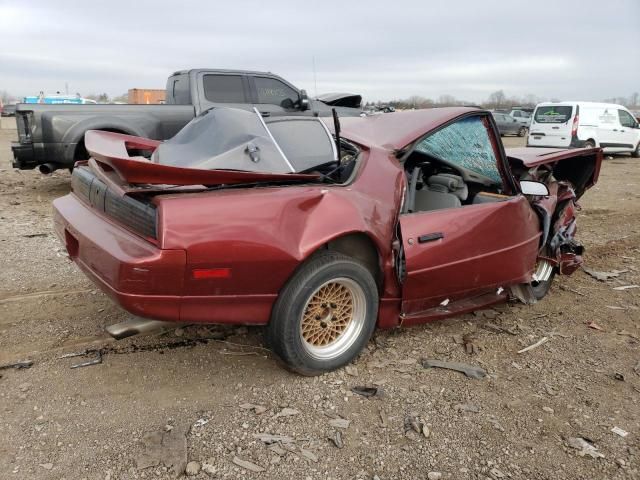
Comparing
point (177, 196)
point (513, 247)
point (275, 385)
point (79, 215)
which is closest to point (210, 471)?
point (275, 385)

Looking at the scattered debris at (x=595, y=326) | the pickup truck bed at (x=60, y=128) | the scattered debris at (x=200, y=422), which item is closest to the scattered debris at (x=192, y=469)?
the scattered debris at (x=200, y=422)

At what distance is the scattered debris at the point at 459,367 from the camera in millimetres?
3116

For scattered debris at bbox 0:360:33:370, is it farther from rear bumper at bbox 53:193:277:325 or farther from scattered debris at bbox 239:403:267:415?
scattered debris at bbox 239:403:267:415

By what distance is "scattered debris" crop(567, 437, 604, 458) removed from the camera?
2.44m

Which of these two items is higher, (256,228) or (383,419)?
(256,228)

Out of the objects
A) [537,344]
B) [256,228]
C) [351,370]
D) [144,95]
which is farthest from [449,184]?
[144,95]

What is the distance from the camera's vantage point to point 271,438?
8.16 feet

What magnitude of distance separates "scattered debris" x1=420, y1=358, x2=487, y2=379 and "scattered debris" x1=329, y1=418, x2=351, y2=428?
77 centimetres

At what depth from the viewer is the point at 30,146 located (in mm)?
7270

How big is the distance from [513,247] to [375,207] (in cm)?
126

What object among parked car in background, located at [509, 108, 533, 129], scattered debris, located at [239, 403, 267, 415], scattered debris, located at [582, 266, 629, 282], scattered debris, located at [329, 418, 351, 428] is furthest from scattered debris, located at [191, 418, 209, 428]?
parked car in background, located at [509, 108, 533, 129]

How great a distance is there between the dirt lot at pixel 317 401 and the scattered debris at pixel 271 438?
20 millimetres

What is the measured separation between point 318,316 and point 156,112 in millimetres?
5982

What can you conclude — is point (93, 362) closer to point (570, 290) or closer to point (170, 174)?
point (170, 174)
